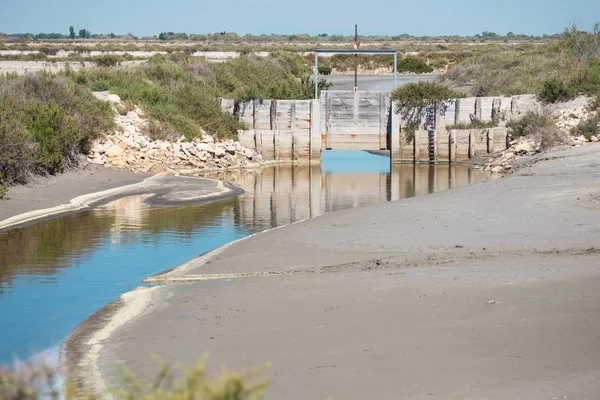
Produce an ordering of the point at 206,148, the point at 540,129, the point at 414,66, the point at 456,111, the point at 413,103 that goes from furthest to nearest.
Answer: the point at 414,66, the point at 456,111, the point at 413,103, the point at 206,148, the point at 540,129

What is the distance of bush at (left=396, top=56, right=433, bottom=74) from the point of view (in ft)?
269

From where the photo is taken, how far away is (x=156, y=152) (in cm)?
3144

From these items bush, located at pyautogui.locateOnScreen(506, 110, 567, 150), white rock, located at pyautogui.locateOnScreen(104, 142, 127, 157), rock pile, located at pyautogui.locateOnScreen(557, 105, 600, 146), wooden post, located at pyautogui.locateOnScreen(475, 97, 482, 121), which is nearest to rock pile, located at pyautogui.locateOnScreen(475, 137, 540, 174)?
bush, located at pyautogui.locateOnScreen(506, 110, 567, 150)

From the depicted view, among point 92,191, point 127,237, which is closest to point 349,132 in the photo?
point 92,191

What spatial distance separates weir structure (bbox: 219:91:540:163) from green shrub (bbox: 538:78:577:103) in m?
0.61

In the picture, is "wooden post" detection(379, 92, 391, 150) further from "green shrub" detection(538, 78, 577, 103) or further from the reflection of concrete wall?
"green shrub" detection(538, 78, 577, 103)

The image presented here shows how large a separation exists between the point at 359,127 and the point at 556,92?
7898 mm

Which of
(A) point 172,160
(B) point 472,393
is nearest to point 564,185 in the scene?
(B) point 472,393

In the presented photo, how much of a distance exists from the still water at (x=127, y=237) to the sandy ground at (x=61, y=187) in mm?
1181

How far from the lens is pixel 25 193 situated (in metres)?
22.5

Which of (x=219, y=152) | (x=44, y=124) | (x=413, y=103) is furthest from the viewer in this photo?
(x=413, y=103)

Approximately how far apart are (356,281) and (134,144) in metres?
20.6

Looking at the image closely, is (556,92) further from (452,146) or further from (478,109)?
(452,146)

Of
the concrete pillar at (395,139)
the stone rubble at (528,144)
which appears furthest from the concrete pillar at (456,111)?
the stone rubble at (528,144)
